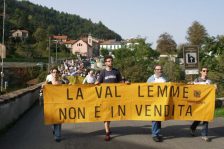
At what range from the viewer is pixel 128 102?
12.0m

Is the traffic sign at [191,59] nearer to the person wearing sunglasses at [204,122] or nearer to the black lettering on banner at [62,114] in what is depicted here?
the person wearing sunglasses at [204,122]

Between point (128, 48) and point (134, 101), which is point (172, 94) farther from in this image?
point (128, 48)

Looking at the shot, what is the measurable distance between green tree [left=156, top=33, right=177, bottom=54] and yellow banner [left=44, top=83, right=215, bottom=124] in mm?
116915

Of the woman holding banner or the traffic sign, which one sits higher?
the traffic sign

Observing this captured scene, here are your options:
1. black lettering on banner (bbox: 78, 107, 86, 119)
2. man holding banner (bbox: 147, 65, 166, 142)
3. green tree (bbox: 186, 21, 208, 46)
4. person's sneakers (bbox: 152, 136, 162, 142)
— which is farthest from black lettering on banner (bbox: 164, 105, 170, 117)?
green tree (bbox: 186, 21, 208, 46)

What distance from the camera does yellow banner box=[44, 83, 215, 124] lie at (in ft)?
38.5

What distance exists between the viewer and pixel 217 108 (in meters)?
20.0

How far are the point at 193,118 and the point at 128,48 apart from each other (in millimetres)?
84679

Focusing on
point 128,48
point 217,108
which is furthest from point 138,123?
point 128,48

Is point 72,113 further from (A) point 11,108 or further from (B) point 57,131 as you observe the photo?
(A) point 11,108

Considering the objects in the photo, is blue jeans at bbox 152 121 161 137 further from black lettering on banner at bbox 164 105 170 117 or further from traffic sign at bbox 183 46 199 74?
traffic sign at bbox 183 46 199 74

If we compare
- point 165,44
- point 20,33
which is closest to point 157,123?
point 165,44

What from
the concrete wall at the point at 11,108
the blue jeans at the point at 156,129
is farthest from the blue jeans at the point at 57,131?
the concrete wall at the point at 11,108

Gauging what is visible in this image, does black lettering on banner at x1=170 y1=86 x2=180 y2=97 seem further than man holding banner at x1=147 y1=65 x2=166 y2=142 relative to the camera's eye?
Yes
